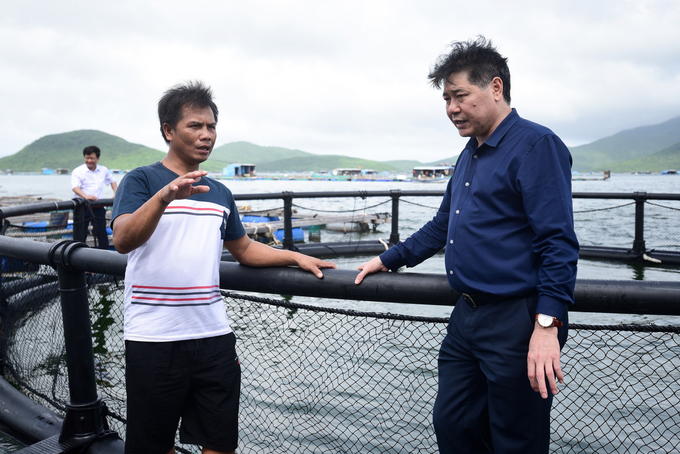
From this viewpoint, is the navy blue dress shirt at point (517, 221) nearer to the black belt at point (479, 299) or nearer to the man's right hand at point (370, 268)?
the black belt at point (479, 299)

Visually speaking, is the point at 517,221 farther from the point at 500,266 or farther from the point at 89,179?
the point at 89,179

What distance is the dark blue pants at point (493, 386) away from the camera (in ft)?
5.65

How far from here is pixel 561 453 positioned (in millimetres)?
3391

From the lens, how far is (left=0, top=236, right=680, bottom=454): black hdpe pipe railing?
171 cm

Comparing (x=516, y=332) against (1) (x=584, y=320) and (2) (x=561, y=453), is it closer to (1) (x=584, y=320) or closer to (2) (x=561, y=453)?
(2) (x=561, y=453)

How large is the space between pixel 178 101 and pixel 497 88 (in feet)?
4.28

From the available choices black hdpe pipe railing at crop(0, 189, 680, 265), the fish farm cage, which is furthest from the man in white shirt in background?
the fish farm cage

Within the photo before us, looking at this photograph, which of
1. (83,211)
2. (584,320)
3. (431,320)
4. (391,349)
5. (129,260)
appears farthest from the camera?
(83,211)

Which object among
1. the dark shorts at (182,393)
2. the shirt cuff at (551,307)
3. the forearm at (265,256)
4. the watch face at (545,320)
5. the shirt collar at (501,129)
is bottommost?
Result: the dark shorts at (182,393)

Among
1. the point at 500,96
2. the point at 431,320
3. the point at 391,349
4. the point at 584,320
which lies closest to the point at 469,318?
the point at 431,320

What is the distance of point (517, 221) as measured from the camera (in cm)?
178

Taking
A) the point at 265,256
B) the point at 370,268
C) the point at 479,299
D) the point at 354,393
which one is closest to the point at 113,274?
the point at 265,256

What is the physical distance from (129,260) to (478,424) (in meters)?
1.52

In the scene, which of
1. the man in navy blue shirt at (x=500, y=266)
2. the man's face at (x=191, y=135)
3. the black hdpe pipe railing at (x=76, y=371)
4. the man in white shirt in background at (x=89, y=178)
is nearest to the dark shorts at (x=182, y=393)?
the black hdpe pipe railing at (x=76, y=371)
